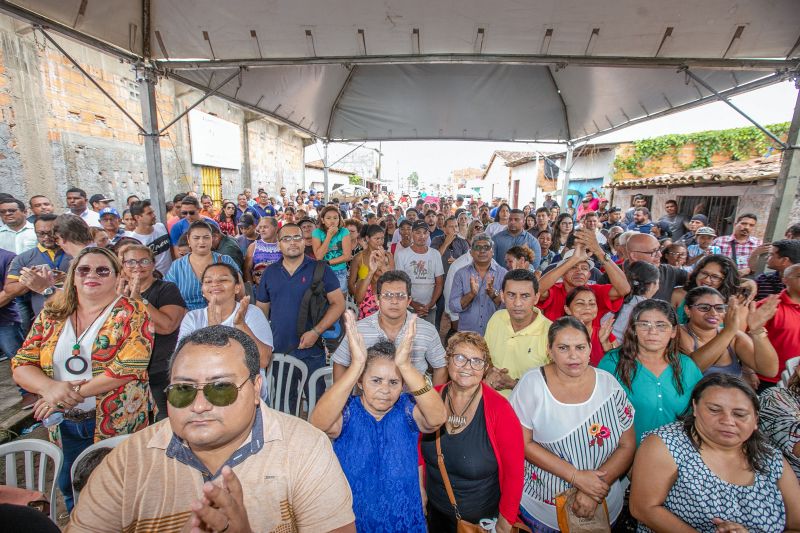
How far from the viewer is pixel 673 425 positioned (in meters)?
1.84

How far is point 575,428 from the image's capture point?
79.4 inches

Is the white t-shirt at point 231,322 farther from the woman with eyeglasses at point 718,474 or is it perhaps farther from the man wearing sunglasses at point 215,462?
the woman with eyeglasses at point 718,474

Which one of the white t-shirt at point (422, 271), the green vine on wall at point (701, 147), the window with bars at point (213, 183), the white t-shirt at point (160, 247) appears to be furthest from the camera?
the green vine on wall at point (701, 147)

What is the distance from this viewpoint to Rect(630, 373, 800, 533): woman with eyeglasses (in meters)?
1.67

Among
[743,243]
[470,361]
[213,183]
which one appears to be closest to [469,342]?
[470,361]

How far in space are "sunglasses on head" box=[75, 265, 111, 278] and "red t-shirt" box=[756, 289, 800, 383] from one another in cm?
438

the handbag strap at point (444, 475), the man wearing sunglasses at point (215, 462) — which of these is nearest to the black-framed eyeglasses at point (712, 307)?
the handbag strap at point (444, 475)

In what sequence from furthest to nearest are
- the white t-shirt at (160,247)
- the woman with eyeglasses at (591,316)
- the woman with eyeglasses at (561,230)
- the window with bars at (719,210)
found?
the window with bars at (719,210)
the woman with eyeglasses at (561,230)
the white t-shirt at (160,247)
the woman with eyeglasses at (591,316)

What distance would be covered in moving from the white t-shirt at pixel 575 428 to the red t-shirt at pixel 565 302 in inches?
38.4

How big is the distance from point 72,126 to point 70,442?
807 cm

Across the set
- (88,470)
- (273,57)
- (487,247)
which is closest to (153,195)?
(273,57)

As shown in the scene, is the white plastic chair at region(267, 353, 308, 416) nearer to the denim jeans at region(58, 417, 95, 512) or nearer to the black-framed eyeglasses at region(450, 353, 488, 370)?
the denim jeans at region(58, 417, 95, 512)

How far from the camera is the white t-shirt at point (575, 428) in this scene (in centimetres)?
202

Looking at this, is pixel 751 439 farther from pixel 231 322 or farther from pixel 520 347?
pixel 231 322
